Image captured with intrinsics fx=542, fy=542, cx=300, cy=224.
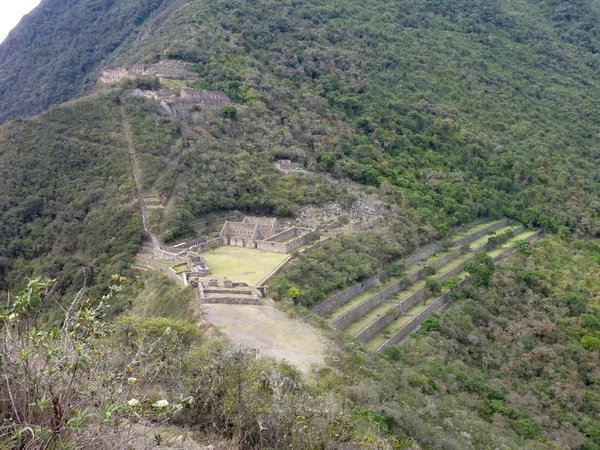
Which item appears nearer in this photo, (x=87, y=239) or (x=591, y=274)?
(x=87, y=239)

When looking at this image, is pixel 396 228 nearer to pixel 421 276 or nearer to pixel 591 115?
pixel 421 276

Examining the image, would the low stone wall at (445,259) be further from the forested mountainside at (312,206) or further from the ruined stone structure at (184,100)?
the ruined stone structure at (184,100)

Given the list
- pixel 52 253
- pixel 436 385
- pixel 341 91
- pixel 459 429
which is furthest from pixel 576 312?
pixel 341 91

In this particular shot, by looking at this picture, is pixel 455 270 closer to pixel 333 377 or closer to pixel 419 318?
pixel 419 318

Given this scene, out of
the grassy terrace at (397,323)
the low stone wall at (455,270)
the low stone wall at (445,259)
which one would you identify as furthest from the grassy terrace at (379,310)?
the low stone wall at (445,259)

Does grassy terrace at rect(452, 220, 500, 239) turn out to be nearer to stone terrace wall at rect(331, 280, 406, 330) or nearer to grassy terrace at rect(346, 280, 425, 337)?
grassy terrace at rect(346, 280, 425, 337)

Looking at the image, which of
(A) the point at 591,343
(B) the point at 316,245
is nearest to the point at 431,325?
(B) the point at 316,245
